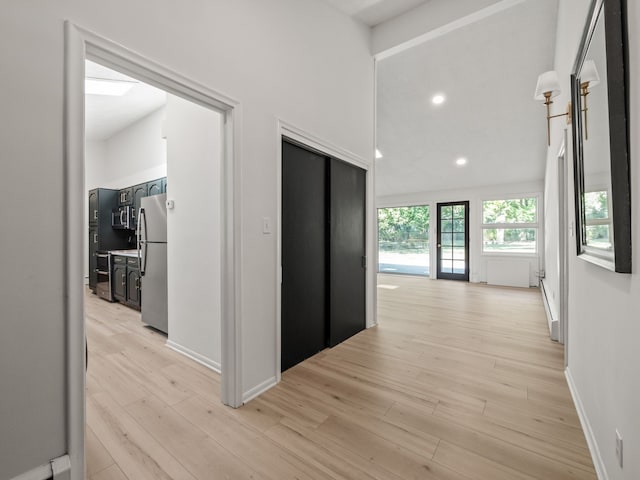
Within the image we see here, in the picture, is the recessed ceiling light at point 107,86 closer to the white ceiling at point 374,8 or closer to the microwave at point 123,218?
the microwave at point 123,218

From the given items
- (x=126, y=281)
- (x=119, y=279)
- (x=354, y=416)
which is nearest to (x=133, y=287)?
(x=126, y=281)

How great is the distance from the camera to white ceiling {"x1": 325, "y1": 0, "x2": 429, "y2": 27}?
10.3ft

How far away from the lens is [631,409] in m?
1.07

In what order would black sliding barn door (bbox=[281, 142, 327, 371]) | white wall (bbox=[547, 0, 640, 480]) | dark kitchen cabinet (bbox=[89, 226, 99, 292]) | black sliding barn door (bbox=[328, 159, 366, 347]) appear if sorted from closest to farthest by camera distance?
white wall (bbox=[547, 0, 640, 480]) < black sliding barn door (bbox=[281, 142, 327, 371]) < black sliding barn door (bbox=[328, 159, 366, 347]) < dark kitchen cabinet (bbox=[89, 226, 99, 292])

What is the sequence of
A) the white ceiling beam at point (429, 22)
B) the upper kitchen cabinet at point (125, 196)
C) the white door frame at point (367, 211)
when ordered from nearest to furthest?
1. the white door frame at point (367, 211)
2. the white ceiling beam at point (429, 22)
3. the upper kitchen cabinet at point (125, 196)

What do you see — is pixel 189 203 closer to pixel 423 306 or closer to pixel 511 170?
pixel 423 306

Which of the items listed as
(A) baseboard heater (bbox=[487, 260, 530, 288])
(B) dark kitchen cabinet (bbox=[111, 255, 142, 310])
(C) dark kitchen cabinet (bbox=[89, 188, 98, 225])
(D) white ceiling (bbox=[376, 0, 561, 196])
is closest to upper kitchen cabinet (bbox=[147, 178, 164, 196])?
(B) dark kitchen cabinet (bbox=[111, 255, 142, 310])

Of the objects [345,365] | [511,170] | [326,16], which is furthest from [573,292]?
[511,170]

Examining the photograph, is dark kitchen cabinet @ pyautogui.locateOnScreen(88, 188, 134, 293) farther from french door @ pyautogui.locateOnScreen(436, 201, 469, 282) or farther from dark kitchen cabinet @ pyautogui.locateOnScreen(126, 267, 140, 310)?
french door @ pyautogui.locateOnScreen(436, 201, 469, 282)

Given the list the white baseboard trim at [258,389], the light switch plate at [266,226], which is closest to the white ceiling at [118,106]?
the light switch plate at [266,226]

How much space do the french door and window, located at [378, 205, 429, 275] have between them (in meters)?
0.41

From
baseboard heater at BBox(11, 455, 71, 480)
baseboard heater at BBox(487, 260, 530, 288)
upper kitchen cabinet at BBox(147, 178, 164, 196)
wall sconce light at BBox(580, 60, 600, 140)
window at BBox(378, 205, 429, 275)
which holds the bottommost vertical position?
baseboard heater at BBox(11, 455, 71, 480)

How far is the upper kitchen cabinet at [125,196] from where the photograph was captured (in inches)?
217

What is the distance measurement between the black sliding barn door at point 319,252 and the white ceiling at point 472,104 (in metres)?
2.44
